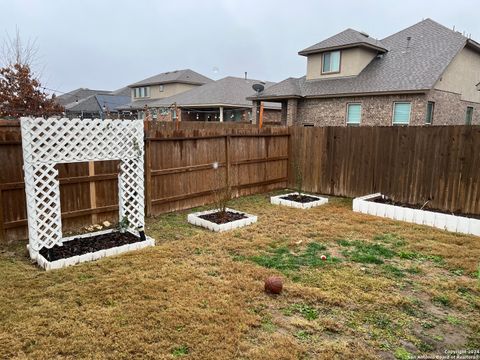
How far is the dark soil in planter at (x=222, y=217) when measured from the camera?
5930mm

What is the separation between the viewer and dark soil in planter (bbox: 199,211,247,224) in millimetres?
5930

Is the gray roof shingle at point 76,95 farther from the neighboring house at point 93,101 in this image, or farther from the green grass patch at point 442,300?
the green grass patch at point 442,300

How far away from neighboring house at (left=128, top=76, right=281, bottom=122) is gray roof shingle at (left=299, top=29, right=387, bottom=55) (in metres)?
5.60

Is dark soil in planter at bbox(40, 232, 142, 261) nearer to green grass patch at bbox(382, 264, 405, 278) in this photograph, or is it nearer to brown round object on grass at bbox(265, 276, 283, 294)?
brown round object on grass at bbox(265, 276, 283, 294)

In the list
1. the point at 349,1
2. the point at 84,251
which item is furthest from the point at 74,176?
the point at 349,1

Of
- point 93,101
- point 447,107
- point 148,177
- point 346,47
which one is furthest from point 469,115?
point 93,101

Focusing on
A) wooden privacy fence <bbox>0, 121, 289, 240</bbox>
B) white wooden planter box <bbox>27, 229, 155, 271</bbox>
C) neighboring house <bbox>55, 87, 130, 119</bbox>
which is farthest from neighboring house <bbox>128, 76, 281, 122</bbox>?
white wooden planter box <bbox>27, 229, 155, 271</bbox>

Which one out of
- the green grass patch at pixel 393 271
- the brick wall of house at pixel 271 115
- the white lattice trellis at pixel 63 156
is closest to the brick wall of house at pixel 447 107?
the brick wall of house at pixel 271 115

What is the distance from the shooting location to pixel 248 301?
3229mm

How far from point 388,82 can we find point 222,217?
12234mm

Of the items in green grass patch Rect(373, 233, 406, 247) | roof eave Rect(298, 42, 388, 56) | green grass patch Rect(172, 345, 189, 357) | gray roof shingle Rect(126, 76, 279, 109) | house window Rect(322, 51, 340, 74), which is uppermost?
roof eave Rect(298, 42, 388, 56)

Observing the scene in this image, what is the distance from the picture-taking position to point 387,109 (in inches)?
575

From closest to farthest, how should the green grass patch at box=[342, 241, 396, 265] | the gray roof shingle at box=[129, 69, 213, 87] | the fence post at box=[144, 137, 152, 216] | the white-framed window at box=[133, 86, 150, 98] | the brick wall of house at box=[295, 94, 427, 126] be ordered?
1. the green grass patch at box=[342, 241, 396, 265]
2. the fence post at box=[144, 137, 152, 216]
3. the brick wall of house at box=[295, 94, 427, 126]
4. the gray roof shingle at box=[129, 69, 213, 87]
5. the white-framed window at box=[133, 86, 150, 98]

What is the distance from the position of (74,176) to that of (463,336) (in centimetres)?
537
